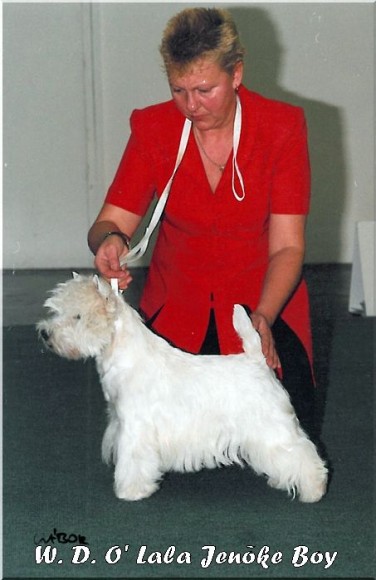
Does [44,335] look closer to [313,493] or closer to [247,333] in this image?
[247,333]

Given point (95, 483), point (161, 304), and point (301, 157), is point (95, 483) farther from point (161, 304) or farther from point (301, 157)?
point (301, 157)

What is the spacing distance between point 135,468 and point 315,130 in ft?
18.6

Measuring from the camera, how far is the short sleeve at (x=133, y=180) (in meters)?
2.75

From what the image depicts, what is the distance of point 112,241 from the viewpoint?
8.20ft

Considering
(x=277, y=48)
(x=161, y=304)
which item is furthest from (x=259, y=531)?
(x=277, y=48)

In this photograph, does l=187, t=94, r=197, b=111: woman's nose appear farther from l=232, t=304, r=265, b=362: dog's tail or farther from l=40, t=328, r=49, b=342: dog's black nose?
l=40, t=328, r=49, b=342: dog's black nose

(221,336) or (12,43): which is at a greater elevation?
(12,43)

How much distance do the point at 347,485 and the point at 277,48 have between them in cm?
544

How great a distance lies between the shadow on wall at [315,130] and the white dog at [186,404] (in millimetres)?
5362

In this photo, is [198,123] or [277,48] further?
[277,48]

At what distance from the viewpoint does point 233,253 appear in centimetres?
273

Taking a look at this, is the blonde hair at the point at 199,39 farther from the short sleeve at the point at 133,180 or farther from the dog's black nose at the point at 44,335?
the dog's black nose at the point at 44,335

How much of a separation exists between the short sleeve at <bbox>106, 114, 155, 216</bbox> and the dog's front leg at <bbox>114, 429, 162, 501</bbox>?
0.63 m

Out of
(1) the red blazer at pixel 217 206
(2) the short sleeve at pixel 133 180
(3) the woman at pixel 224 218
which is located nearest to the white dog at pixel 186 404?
(3) the woman at pixel 224 218
